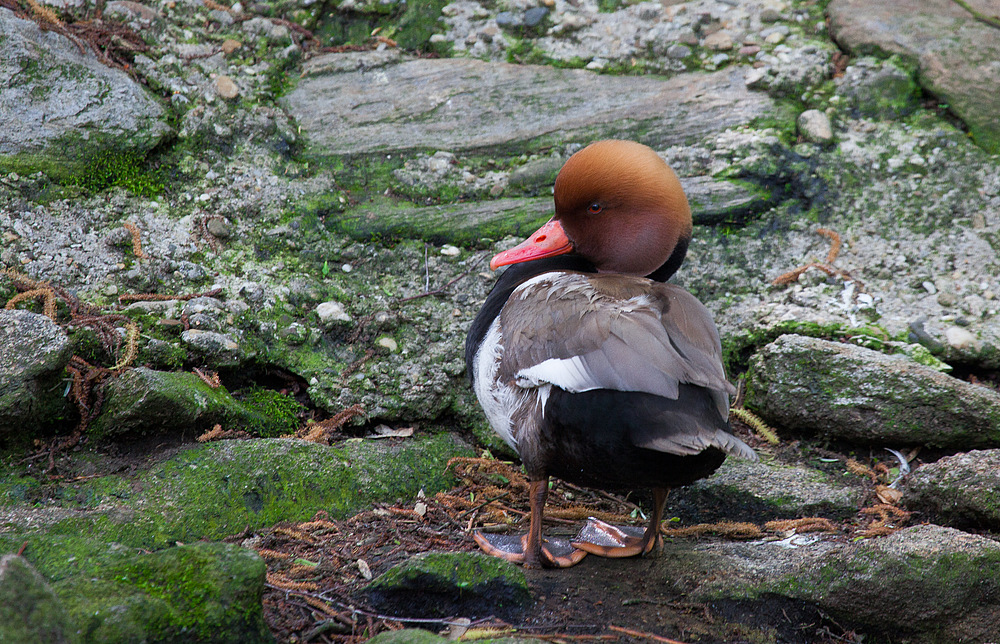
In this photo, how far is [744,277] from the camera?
12.9 ft

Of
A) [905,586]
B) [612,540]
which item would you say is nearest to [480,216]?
[612,540]

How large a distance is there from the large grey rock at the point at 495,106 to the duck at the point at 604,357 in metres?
1.46

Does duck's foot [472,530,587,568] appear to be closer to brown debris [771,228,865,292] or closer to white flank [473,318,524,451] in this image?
white flank [473,318,524,451]

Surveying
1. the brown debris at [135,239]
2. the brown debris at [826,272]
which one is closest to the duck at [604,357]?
the brown debris at [826,272]

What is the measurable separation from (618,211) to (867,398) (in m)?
1.37

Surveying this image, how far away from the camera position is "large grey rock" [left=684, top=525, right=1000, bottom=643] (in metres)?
2.14

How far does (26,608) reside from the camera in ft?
4.50

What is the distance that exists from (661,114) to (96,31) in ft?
10.4

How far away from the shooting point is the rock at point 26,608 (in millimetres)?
1343

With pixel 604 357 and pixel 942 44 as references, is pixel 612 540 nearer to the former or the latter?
pixel 604 357

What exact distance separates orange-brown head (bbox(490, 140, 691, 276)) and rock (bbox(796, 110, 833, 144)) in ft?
5.59

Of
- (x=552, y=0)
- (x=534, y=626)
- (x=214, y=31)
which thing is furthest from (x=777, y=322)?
(x=214, y=31)

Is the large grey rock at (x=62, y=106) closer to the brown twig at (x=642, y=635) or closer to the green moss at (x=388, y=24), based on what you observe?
the green moss at (x=388, y=24)

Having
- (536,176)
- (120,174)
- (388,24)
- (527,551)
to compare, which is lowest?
(527,551)
